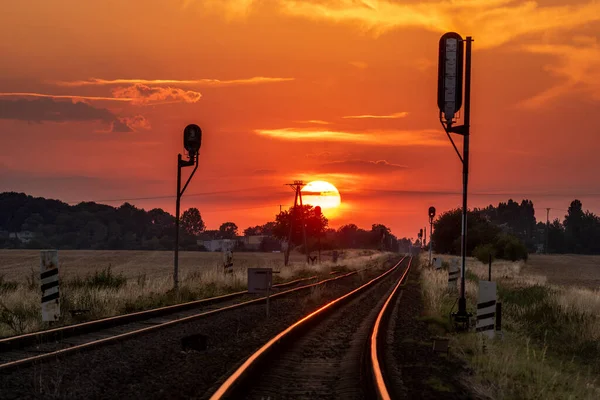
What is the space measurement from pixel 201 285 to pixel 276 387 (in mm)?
20236

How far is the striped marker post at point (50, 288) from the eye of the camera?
17281 millimetres

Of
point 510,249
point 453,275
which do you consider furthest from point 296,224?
point 453,275

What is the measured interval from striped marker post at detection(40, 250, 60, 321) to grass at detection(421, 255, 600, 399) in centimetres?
920

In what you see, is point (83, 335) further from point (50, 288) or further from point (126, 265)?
point (126, 265)

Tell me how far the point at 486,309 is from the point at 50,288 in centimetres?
1019

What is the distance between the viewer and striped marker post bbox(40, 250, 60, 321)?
1728cm

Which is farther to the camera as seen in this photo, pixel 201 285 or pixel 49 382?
pixel 201 285

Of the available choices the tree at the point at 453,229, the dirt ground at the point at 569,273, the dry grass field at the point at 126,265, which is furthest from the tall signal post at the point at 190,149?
the tree at the point at 453,229

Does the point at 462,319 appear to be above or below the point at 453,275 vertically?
below

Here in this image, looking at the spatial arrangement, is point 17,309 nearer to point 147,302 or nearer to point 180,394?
point 147,302

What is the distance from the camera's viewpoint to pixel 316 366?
39.2 feet

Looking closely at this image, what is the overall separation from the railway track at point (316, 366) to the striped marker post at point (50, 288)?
19.1 ft

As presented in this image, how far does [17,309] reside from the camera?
61.4 feet

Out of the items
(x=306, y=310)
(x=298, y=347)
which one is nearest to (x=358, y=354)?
(x=298, y=347)
